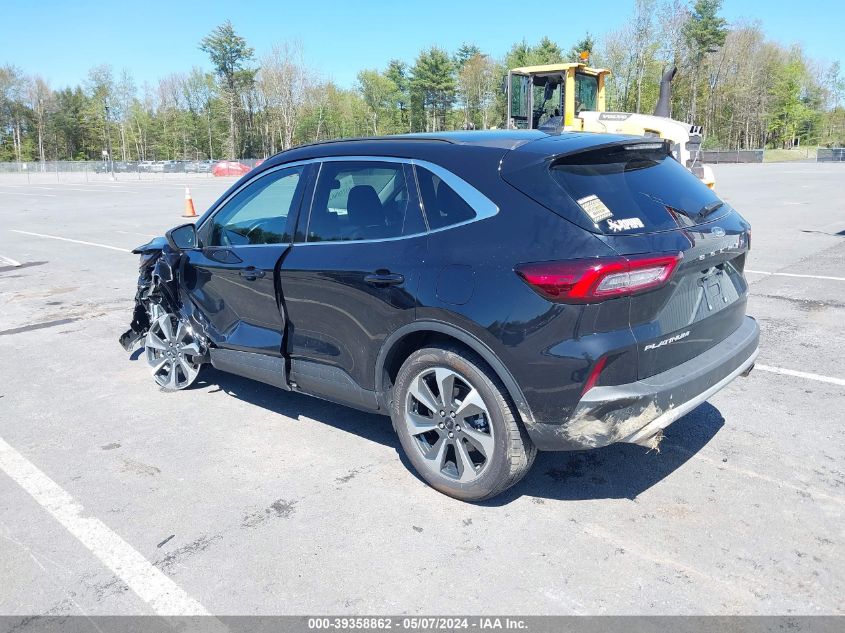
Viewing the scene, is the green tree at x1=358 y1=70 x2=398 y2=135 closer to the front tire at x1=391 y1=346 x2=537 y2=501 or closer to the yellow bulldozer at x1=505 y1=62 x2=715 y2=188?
the yellow bulldozer at x1=505 y1=62 x2=715 y2=188

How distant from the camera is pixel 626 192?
127 inches

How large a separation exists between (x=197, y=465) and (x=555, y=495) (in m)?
2.09

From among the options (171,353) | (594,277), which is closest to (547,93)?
(171,353)

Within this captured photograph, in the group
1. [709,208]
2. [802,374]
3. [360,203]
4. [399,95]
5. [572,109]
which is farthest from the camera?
[399,95]

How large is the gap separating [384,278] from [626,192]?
1.27m

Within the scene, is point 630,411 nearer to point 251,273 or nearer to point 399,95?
point 251,273

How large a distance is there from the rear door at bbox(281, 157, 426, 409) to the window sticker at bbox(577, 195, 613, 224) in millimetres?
810

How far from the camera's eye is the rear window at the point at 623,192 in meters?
3.01

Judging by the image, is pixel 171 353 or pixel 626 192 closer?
pixel 626 192

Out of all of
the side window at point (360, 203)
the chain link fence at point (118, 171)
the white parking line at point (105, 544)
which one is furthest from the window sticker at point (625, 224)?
the chain link fence at point (118, 171)

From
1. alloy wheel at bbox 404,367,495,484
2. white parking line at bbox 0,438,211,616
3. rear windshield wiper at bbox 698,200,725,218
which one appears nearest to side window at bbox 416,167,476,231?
alloy wheel at bbox 404,367,495,484

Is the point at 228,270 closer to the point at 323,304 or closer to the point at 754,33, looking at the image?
the point at 323,304

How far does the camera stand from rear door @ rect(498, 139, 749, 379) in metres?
2.97

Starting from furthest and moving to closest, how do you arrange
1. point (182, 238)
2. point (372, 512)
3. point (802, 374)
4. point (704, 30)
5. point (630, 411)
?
point (704, 30) → point (802, 374) → point (182, 238) → point (372, 512) → point (630, 411)
